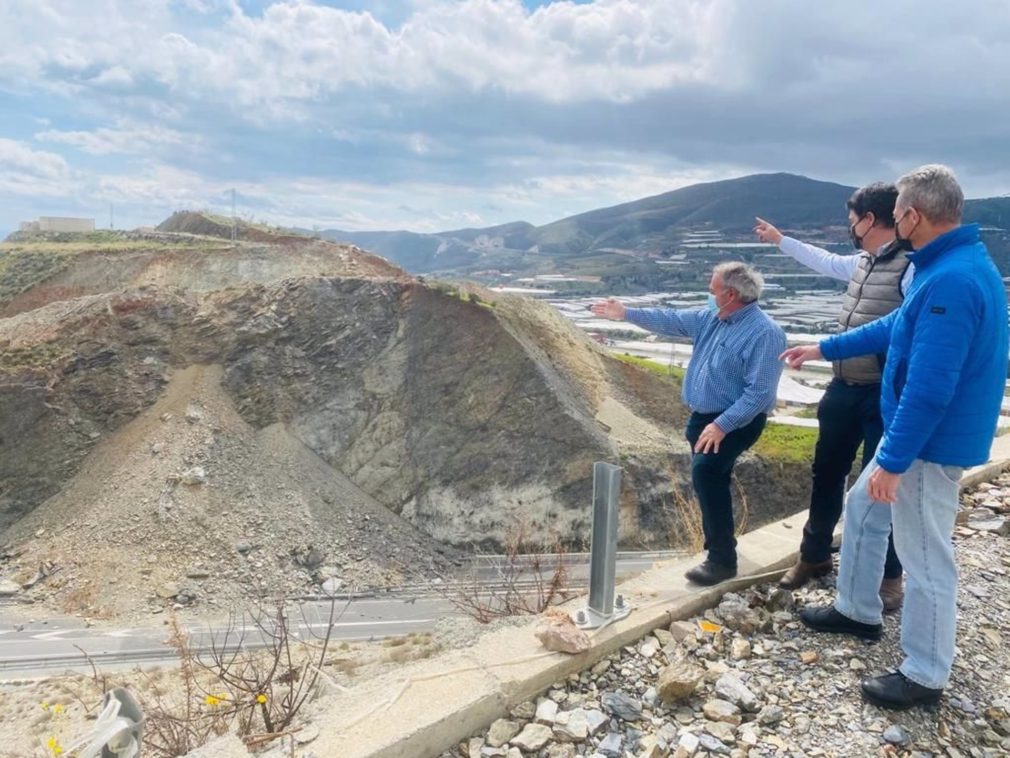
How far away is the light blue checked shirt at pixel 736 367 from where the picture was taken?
167 inches

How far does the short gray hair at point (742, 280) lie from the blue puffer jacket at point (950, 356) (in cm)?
117

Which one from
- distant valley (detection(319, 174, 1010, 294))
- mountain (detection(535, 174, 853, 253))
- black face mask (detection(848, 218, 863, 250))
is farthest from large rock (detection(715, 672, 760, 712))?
mountain (detection(535, 174, 853, 253))

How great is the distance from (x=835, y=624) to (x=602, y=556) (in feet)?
4.21

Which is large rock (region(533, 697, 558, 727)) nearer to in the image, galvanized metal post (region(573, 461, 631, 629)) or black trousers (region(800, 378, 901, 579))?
galvanized metal post (region(573, 461, 631, 629))

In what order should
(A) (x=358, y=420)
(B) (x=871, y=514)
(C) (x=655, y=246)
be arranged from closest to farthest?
(B) (x=871, y=514), (A) (x=358, y=420), (C) (x=655, y=246)

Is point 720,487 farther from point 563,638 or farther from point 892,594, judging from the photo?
point 563,638

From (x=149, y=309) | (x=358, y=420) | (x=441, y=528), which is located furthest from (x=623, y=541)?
(x=149, y=309)

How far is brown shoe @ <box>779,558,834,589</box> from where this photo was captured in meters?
4.45

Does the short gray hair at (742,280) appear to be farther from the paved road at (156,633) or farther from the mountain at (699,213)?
the mountain at (699,213)

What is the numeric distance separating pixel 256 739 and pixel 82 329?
80.3 ft

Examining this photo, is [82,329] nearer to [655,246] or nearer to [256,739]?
[256,739]

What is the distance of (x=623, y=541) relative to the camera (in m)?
23.4

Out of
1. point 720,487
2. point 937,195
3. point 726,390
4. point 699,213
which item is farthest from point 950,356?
point 699,213

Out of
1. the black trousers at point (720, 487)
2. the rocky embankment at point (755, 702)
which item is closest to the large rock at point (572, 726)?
the rocky embankment at point (755, 702)
